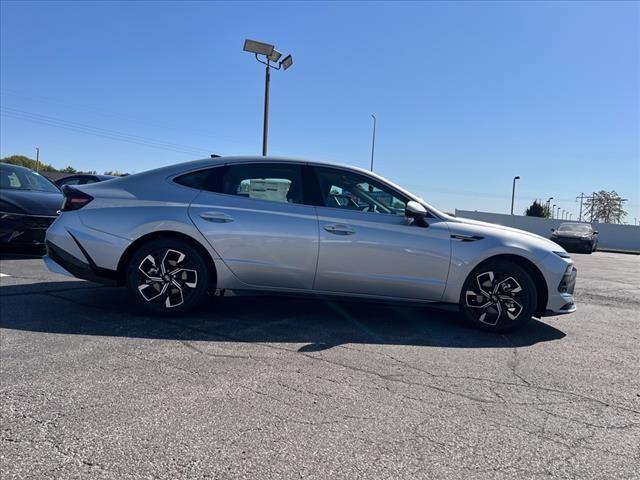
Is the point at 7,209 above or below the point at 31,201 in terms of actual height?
below

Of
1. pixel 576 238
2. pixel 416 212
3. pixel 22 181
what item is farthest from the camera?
pixel 576 238

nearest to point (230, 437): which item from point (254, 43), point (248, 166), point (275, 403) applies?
point (275, 403)

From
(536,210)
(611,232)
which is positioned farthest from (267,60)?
(536,210)

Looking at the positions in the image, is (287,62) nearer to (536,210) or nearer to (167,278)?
(167,278)

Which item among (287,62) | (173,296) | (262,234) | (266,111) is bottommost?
(173,296)

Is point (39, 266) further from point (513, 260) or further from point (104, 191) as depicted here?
point (513, 260)

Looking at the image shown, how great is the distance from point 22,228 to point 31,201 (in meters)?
0.52

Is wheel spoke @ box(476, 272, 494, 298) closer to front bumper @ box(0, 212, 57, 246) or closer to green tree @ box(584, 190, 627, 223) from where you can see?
front bumper @ box(0, 212, 57, 246)

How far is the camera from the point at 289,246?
186 inches

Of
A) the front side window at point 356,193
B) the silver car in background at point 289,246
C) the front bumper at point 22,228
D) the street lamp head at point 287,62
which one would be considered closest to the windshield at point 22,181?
the front bumper at point 22,228

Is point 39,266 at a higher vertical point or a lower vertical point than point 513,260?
lower

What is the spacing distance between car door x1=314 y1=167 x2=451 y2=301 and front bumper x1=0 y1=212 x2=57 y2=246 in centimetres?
511

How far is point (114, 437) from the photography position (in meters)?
2.49

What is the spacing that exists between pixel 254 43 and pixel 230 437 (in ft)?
50.4
